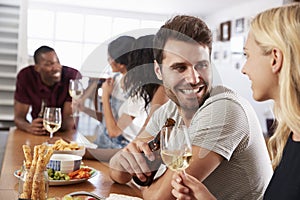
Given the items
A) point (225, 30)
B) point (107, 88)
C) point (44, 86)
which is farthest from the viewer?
point (225, 30)

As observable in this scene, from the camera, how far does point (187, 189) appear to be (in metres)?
1.17

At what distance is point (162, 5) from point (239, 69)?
2.27m

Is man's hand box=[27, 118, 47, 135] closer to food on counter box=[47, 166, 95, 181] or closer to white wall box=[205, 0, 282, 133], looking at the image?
food on counter box=[47, 166, 95, 181]

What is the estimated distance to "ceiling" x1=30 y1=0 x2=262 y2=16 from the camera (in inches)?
326

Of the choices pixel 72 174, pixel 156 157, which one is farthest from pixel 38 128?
pixel 156 157

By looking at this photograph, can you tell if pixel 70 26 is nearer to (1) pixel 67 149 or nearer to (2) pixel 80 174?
(1) pixel 67 149

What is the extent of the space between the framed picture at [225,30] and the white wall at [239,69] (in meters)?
0.09

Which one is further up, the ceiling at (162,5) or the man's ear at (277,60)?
the ceiling at (162,5)

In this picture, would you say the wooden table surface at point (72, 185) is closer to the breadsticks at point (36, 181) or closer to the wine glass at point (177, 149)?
the breadsticks at point (36, 181)

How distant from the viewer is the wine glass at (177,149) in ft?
3.73

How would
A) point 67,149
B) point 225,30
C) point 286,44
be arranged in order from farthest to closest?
point 225,30 < point 67,149 < point 286,44

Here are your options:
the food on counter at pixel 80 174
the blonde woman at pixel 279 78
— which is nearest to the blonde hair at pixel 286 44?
the blonde woman at pixel 279 78

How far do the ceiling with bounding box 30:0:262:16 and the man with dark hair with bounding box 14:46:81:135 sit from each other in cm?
505

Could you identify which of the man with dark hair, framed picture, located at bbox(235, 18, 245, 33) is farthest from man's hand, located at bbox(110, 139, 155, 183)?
framed picture, located at bbox(235, 18, 245, 33)
